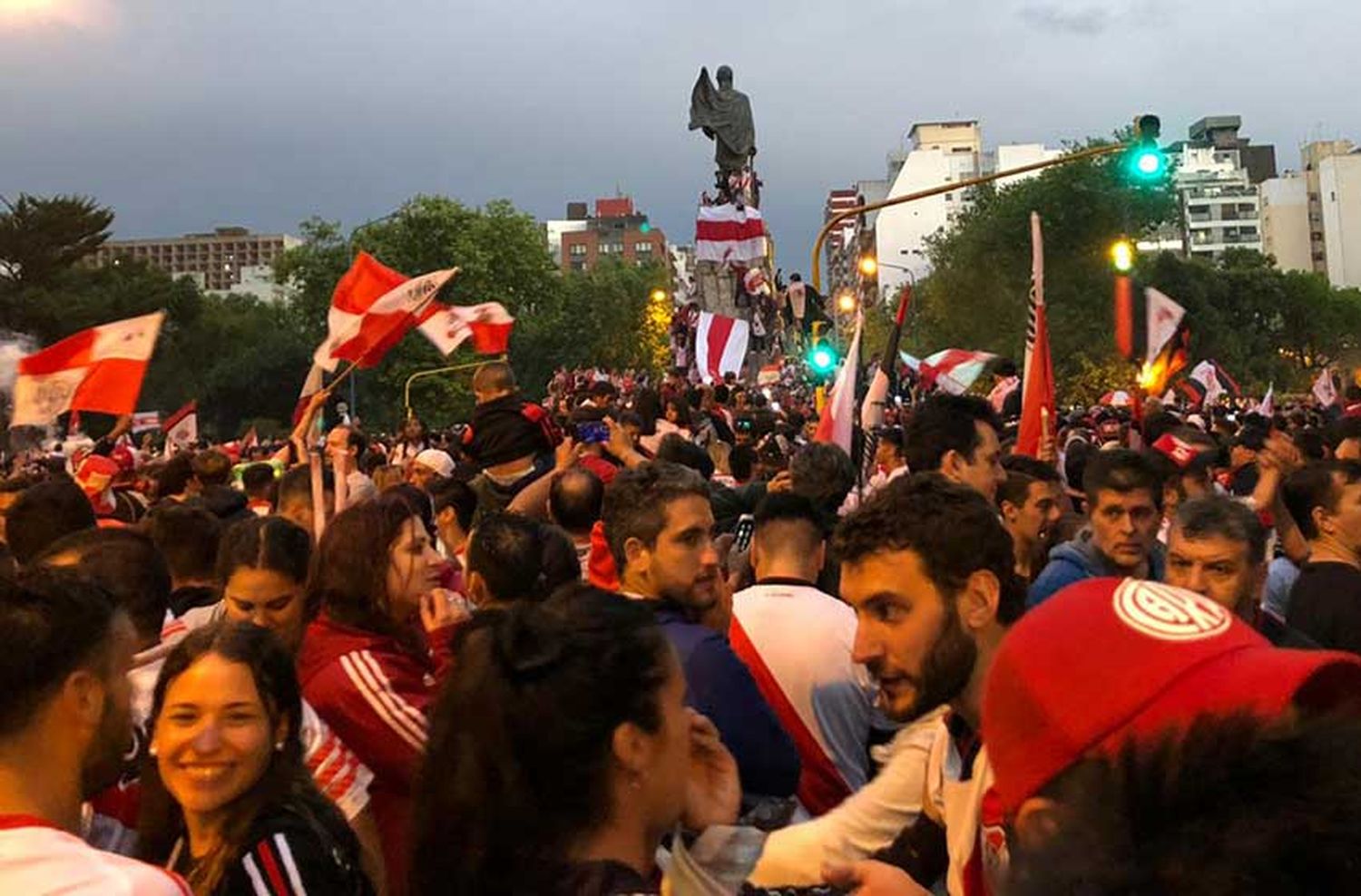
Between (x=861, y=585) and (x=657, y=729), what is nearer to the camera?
(x=657, y=729)

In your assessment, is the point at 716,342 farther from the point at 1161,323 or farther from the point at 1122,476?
the point at 1122,476

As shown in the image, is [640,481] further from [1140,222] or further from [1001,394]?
[1140,222]

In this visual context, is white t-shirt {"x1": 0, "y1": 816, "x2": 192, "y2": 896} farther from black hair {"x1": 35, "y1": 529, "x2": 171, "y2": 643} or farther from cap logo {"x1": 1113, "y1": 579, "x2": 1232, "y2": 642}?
black hair {"x1": 35, "y1": 529, "x2": 171, "y2": 643}

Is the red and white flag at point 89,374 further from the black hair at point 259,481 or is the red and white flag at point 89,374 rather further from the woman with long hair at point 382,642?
the woman with long hair at point 382,642

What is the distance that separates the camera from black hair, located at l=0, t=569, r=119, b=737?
272cm

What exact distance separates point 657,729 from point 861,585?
1.04 metres

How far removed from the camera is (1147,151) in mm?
16156

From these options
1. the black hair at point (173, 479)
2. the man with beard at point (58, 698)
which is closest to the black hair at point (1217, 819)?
the man with beard at point (58, 698)

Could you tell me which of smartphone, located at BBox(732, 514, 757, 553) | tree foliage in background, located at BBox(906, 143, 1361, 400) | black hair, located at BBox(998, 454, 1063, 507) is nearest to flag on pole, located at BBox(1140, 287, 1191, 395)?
black hair, located at BBox(998, 454, 1063, 507)

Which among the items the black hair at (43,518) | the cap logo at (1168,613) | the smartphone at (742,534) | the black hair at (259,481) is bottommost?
the smartphone at (742,534)

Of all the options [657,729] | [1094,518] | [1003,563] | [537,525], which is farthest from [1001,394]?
[657,729]

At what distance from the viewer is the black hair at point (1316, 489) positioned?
5633mm

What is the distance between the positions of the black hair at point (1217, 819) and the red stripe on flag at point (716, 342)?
22369 millimetres

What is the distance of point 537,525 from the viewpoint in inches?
192
